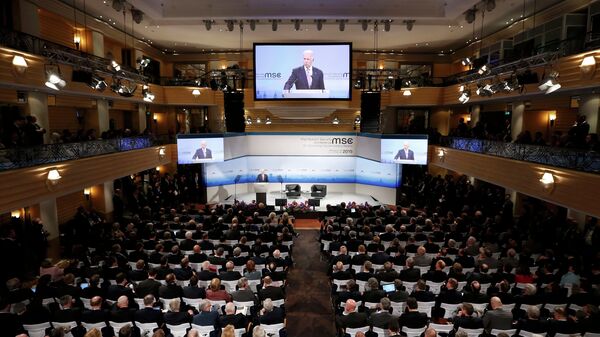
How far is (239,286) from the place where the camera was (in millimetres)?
8562

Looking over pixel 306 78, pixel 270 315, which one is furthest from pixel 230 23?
pixel 270 315

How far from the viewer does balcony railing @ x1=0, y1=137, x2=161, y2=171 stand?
388 inches

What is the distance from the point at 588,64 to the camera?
10227mm

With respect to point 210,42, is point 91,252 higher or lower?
lower

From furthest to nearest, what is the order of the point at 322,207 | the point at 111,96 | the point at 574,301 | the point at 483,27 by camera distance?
the point at 322,207 < the point at 483,27 < the point at 111,96 < the point at 574,301

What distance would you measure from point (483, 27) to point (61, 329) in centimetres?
2091

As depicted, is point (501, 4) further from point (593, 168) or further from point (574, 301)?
point (574, 301)

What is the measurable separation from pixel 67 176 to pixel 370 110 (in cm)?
1628

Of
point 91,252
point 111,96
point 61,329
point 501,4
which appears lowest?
point 91,252

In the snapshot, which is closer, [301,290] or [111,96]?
[301,290]

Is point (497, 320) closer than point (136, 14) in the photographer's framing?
Yes

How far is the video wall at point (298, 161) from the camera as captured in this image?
22.6 meters

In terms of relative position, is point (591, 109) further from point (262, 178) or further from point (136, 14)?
point (136, 14)

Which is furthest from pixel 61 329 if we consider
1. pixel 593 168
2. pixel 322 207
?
pixel 322 207
